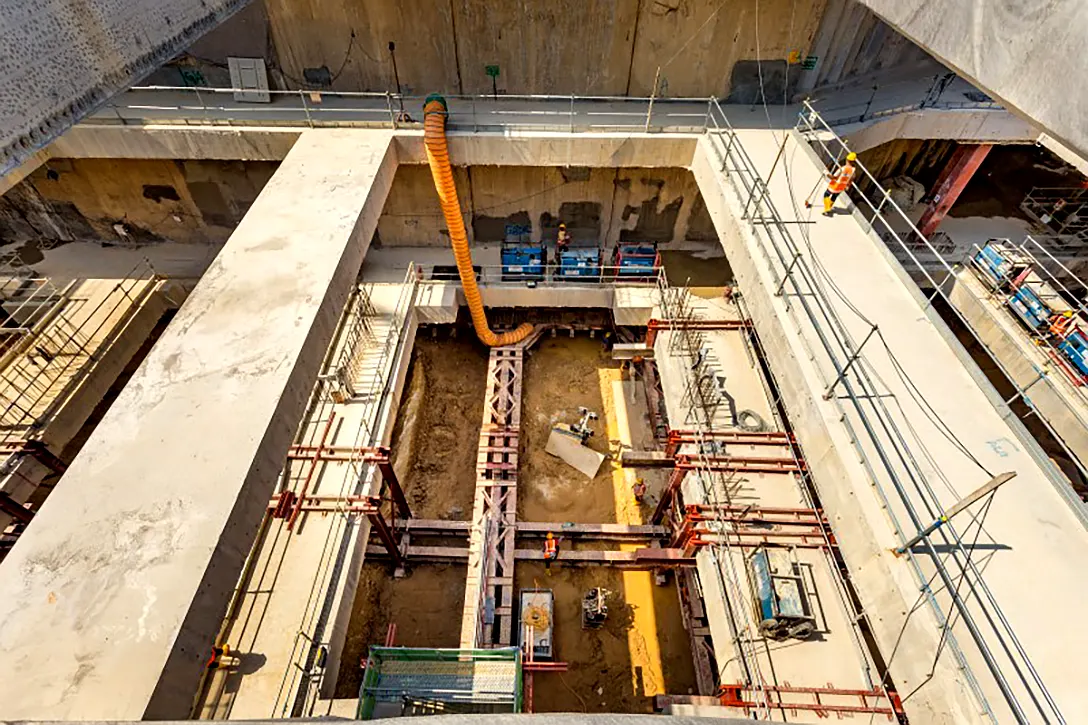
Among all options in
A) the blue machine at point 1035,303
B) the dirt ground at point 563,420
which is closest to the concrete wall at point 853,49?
the blue machine at point 1035,303

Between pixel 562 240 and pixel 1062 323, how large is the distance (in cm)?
1102

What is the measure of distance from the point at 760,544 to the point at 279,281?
880cm

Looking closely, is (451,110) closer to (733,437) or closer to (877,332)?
(733,437)

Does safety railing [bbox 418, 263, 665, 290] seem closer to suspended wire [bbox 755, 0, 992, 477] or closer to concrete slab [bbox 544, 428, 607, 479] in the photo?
concrete slab [bbox 544, 428, 607, 479]

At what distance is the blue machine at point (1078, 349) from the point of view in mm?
10750

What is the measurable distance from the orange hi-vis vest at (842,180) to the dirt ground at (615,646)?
8463 millimetres

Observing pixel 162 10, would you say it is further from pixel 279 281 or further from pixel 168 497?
pixel 168 497

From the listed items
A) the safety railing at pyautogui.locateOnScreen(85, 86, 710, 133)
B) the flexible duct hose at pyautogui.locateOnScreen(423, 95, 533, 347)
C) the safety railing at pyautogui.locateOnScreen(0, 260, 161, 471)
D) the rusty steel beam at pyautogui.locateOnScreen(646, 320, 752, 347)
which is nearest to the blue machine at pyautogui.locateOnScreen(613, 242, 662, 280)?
the rusty steel beam at pyautogui.locateOnScreen(646, 320, 752, 347)

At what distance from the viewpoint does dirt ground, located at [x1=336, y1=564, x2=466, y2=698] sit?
10.7 metres

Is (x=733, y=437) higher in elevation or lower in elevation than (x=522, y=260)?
lower

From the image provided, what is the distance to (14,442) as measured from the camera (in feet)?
31.1

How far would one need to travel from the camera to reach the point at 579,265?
13.6 meters

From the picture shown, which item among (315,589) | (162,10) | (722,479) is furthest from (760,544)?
(162,10)

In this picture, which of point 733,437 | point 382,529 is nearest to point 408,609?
point 382,529
